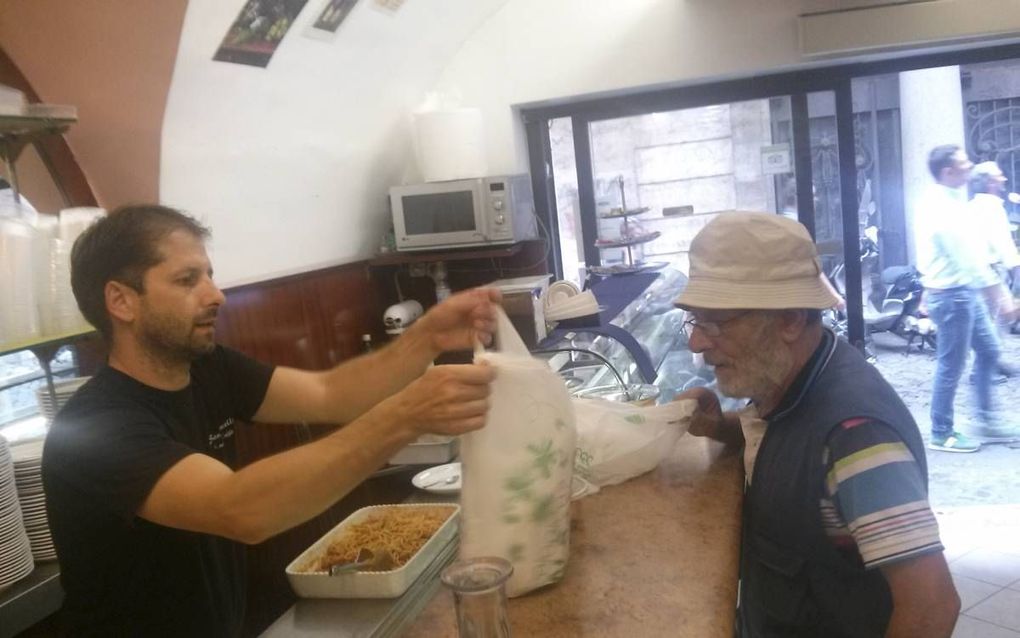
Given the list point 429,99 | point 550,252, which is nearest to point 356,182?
point 429,99

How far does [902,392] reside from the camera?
4812 millimetres

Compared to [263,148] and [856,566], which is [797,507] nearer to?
[856,566]

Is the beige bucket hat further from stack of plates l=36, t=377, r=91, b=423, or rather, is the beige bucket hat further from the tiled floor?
the tiled floor

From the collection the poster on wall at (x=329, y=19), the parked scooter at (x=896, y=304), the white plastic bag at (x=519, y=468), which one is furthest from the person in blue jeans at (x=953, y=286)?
the white plastic bag at (x=519, y=468)

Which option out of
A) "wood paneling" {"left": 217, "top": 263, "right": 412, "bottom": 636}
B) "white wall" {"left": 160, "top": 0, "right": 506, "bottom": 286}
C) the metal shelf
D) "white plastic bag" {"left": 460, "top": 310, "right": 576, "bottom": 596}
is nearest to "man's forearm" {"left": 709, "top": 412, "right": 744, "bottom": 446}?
"white plastic bag" {"left": 460, "top": 310, "right": 576, "bottom": 596}

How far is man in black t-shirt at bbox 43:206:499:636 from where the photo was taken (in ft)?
4.16

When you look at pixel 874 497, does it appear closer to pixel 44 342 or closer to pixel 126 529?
pixel 126 529

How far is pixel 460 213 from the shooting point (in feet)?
12.4

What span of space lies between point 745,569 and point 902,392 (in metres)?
3.55

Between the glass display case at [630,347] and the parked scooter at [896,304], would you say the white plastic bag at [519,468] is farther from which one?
the parked scooter at [896,304]

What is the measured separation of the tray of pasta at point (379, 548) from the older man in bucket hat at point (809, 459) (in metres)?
0.64

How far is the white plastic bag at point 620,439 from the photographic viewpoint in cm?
188

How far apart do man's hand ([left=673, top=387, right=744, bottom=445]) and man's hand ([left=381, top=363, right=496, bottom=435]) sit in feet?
3.02

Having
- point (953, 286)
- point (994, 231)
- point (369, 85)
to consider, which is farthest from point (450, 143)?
point (994, 231)
